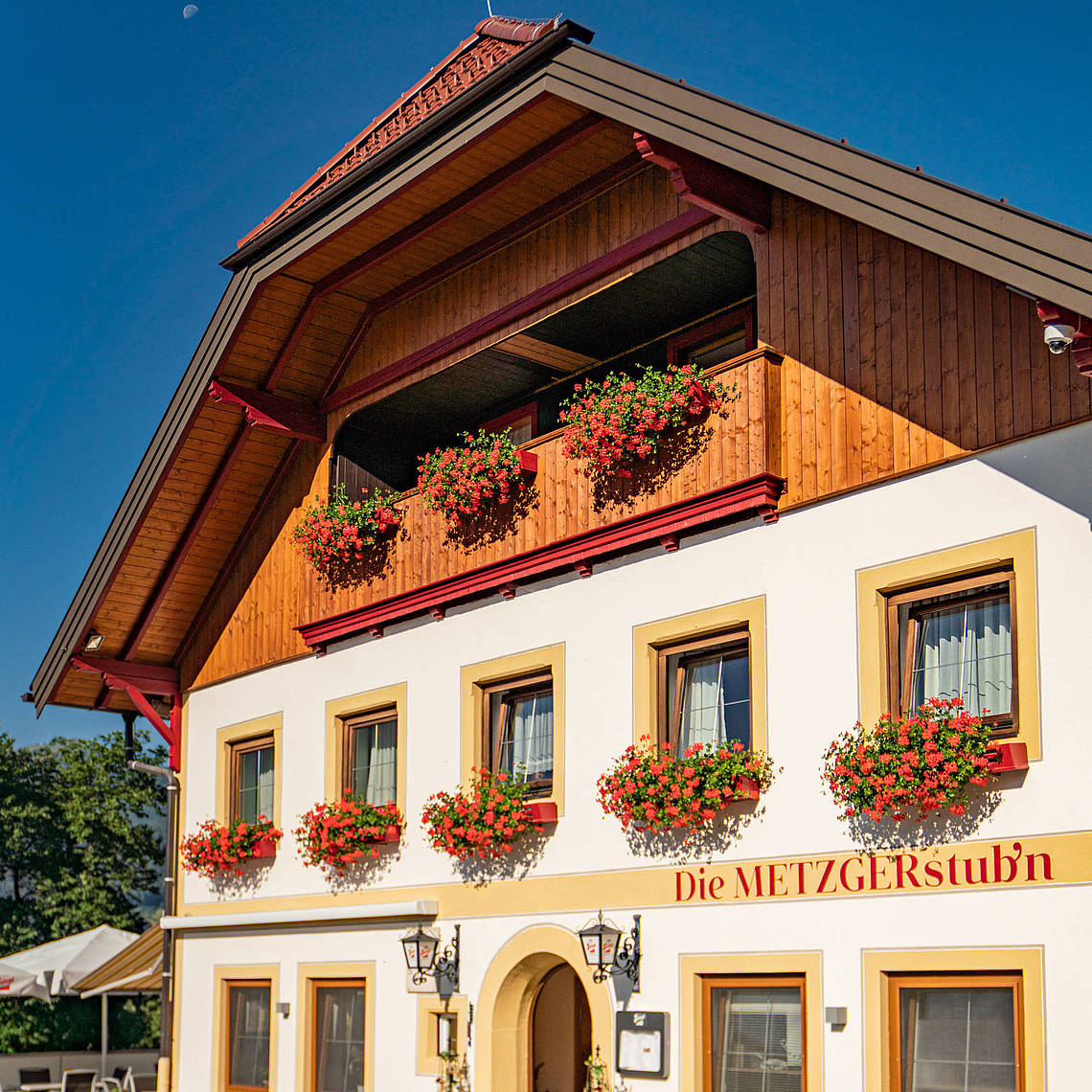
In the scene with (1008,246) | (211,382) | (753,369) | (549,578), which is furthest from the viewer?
(211,382)

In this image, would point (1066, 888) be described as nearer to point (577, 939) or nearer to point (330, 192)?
point (577, 939)

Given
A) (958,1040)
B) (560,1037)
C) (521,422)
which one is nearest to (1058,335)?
(958,1040)

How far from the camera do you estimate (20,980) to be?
21516mm

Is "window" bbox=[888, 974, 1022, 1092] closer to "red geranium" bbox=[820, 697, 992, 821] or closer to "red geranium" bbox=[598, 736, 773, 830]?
"red geranium" bbox=[820, 697, 992, 821]

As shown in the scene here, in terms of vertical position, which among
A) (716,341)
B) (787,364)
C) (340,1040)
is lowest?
(340,1040)

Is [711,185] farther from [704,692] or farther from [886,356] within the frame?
[704,692]

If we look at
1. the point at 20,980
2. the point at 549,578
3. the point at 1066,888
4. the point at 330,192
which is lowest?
the point at 20,980

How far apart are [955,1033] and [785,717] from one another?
242 cm

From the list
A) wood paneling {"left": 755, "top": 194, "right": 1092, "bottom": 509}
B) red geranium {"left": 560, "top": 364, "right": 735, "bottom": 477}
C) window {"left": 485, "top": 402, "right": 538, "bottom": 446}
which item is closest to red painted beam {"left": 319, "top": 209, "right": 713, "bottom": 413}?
wood paneling {"left": 755, "top": 194, "right": 1092, "bottom": 509}

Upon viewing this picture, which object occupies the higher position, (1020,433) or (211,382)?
(211,382)

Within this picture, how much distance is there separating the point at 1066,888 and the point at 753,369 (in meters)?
4.25

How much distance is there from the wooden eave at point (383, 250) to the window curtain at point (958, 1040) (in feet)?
14.0

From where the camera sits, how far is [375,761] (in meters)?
15.4

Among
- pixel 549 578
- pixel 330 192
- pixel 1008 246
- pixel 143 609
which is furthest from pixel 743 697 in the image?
pixel 143 609
